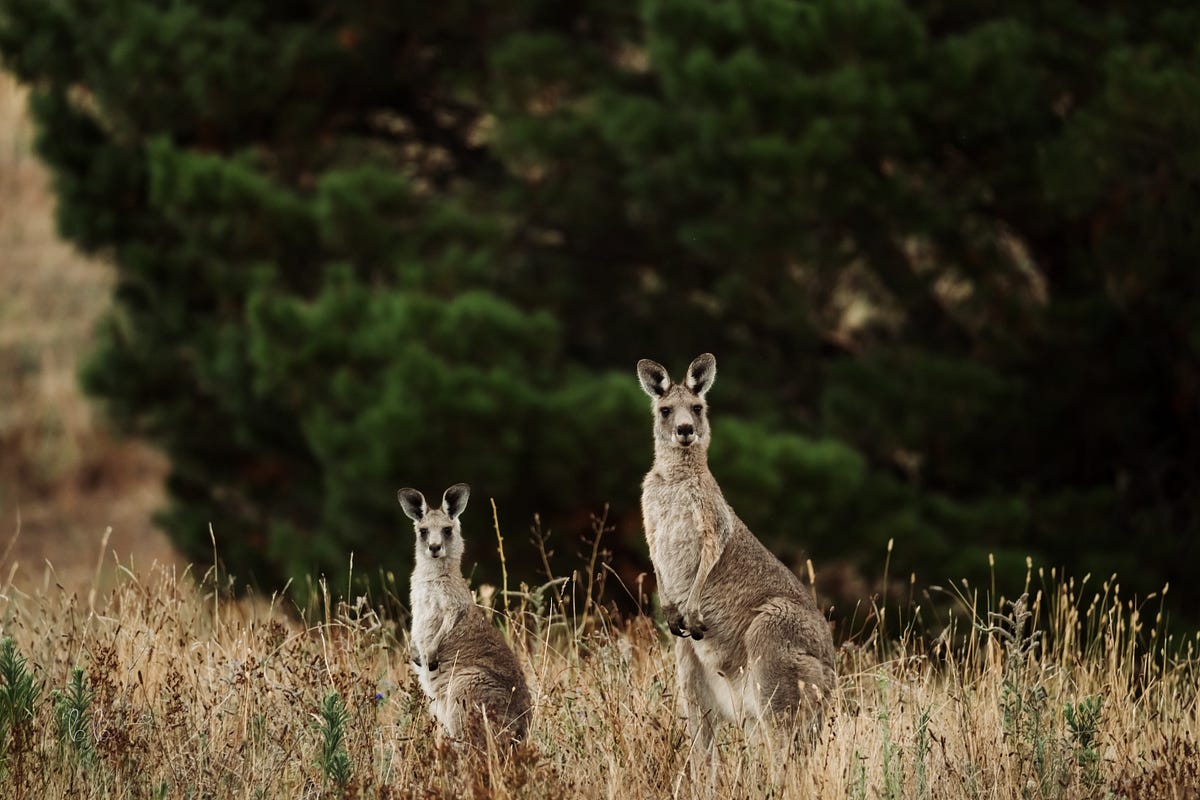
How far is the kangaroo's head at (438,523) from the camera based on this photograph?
19.9 feet

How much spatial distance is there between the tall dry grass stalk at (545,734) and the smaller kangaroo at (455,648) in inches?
3.8

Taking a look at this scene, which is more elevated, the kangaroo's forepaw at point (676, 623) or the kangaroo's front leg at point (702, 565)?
the kangaroo's front leg at point (702, 565)

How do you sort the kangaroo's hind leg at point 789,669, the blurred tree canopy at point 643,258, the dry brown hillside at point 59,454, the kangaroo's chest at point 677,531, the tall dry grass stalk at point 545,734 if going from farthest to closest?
the dry brown hillside at point 59,454 → the blurred tree canopy at point 643,258 → the kangaroo's chest at point 677,531 → the kangaroo's hind leg at point 789,669 → the tall dry grass stalk at point 545,734

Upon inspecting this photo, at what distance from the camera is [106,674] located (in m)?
5.27

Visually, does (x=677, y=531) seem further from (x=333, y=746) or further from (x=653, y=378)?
(x=333, y=746)

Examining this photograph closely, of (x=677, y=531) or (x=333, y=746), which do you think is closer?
(x=333, y=746)

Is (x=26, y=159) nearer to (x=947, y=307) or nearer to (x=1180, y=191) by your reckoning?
(x=947, y=307)

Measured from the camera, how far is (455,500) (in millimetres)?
6203

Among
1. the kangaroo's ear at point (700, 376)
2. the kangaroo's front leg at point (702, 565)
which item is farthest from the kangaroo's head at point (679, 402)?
the kangaroo's front leg at point (702, 565)

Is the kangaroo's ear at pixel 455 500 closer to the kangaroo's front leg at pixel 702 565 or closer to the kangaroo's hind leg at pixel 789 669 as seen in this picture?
the kangaroo's front leg at pixel 702 565

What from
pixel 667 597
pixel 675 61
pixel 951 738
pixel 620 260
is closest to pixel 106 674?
pixel 667 597

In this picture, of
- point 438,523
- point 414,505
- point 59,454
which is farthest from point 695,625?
point 59,454

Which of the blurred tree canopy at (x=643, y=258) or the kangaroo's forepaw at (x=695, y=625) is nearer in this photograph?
the kangaroo's forepaw at (x=695, y=625)

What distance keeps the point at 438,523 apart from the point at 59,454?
629 inches
